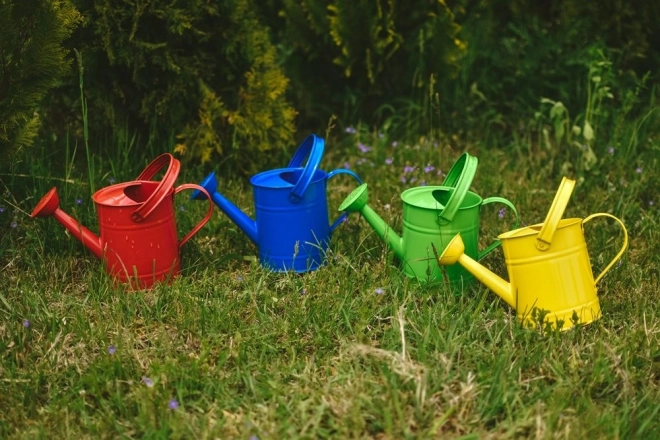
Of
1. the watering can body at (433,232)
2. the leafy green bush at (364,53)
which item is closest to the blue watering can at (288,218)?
the watering can body at (433,232)

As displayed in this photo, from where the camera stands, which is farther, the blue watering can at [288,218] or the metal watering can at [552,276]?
the blue watering can at [288,218]

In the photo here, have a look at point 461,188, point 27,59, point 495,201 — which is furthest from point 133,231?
point 495,201

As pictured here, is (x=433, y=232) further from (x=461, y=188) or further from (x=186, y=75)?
(x=186, y=75)

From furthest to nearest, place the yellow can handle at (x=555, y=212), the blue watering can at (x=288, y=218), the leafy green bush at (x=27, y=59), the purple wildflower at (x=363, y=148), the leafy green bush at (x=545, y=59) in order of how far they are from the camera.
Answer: the leafy green bush at (x=545, y=59) → the purple wildflower at (x=363, y=148) → the blue watering can at (x=288, y=218) → the leafy green bush at (x=27, y=59) → the yellow can handle at (x=555, y=212)

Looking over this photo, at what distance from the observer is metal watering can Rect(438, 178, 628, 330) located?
95.3 inches

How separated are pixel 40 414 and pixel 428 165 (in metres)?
2.23

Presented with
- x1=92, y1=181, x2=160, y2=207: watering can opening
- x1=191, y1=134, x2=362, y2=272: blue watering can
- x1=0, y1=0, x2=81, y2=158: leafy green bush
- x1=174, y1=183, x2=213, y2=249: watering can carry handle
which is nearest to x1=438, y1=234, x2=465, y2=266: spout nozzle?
x1=191, y1=134, x2=362, y2=272: blue watering can

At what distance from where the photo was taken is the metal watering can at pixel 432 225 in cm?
263

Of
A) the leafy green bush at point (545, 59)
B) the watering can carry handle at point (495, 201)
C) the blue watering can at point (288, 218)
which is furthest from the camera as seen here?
the leafy green bush at point (545, 59)

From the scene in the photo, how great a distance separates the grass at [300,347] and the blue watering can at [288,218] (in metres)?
0.09

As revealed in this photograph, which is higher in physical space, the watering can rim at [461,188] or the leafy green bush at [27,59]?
the leafy green bush at [27,59]

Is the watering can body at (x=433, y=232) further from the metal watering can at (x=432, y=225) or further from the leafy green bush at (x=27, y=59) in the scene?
the leafy green bush at (x=27, y=59)

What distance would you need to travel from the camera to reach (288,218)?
2859 millimetres

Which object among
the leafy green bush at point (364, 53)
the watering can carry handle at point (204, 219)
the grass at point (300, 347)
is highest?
the leafy green bush at point (364, 53)
